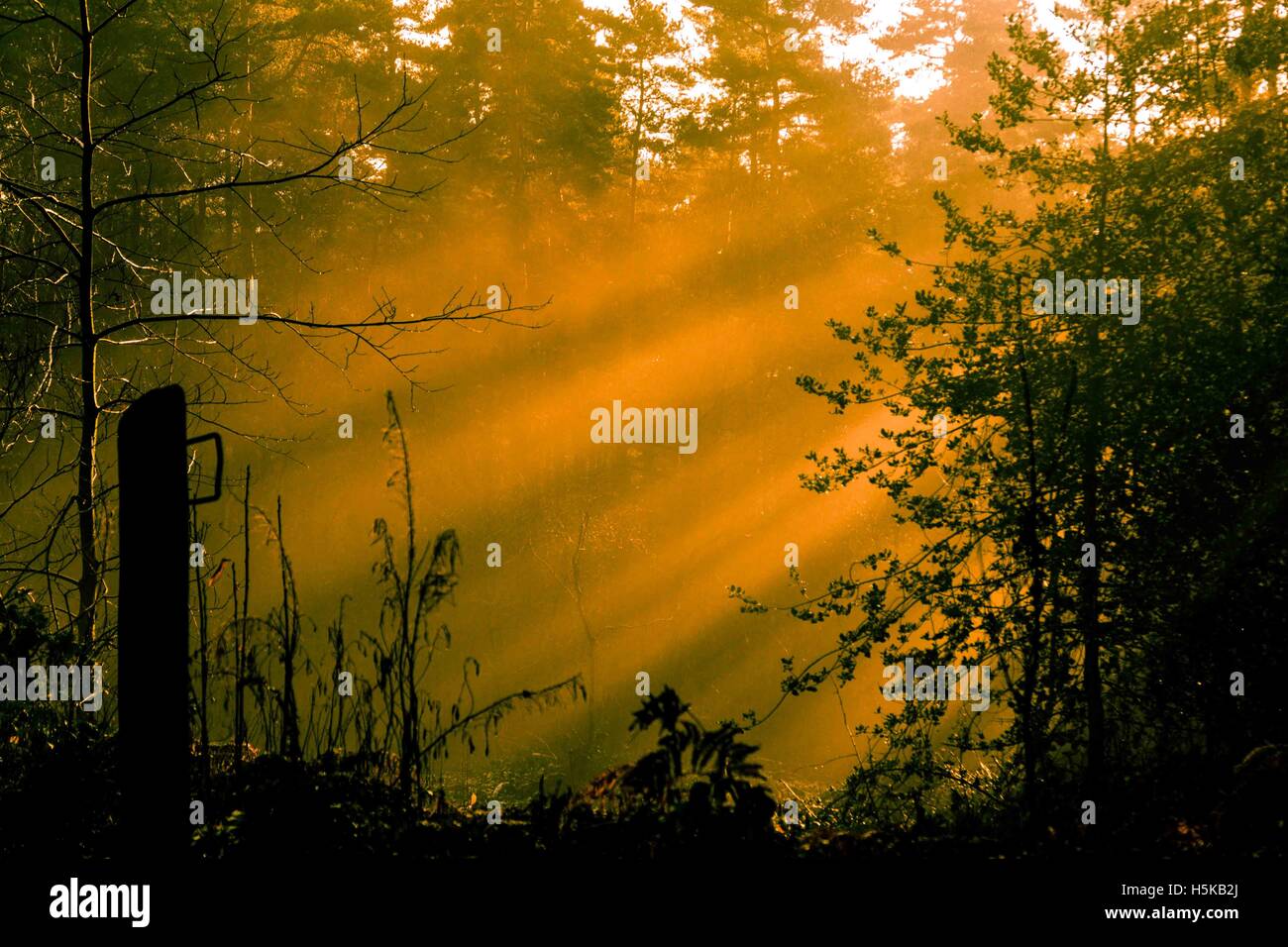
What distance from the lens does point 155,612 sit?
8.59 feet

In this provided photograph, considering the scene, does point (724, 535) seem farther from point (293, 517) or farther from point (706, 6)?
point (706, 6)

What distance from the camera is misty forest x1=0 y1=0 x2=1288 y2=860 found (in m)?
3.33

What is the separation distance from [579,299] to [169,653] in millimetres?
29880

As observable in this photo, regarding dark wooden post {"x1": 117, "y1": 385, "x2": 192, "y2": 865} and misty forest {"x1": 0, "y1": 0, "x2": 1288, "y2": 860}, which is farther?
misty forest {"x1": 0, "y1": 0, "x2": 1288, "y2": 860}

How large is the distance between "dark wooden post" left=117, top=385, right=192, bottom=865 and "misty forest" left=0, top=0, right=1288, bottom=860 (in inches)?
0.5

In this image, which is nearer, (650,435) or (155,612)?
(155,612)

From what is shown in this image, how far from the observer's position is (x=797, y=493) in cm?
3219

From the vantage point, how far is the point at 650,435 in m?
32.6

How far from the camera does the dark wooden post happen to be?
2570mm

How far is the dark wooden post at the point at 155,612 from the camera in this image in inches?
101

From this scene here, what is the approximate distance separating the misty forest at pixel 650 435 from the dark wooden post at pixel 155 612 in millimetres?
14

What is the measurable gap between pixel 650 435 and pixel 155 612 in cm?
3007

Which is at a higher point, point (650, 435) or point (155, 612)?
point (650, 435)
